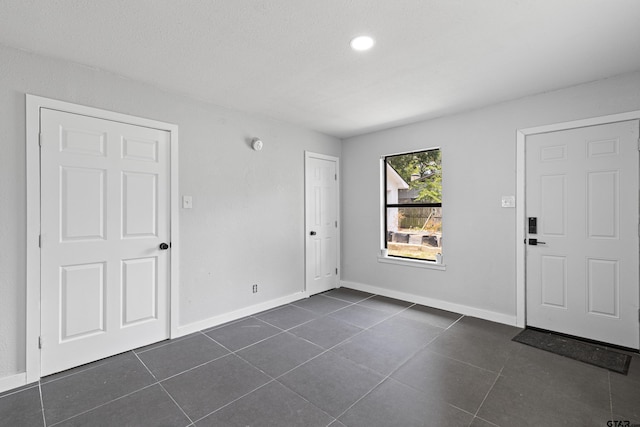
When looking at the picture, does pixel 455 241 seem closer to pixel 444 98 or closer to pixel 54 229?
pixel 444 98

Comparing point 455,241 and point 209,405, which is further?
point 455,241

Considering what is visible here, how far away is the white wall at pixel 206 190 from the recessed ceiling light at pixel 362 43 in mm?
1482

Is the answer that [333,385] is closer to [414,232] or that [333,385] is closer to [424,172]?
[414,232]

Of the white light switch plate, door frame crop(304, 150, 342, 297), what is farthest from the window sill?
the white light switch plate

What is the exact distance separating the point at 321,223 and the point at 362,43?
2880 mm

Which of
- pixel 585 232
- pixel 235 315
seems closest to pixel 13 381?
pixel 235 315

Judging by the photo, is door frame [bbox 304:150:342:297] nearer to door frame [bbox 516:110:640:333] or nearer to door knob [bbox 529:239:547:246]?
door frame [bbox 516:110:640:333]

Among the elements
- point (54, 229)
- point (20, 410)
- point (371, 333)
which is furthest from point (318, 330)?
point (54, 229)

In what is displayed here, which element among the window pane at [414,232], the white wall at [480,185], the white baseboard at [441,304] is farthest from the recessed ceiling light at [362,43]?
the white baseboard at [441,304]

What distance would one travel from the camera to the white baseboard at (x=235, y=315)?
3135 mm

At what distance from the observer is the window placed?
407 centimetres

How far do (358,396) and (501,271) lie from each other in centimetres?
232

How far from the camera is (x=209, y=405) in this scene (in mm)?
1990

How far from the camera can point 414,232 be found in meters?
4.32
